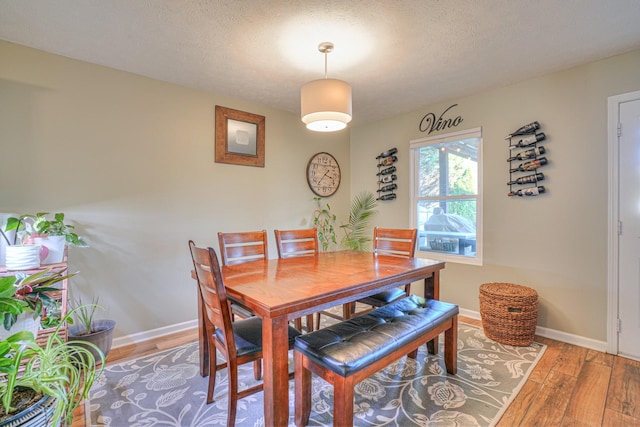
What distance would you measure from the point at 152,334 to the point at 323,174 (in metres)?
2.74

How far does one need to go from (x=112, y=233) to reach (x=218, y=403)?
1.73 metres

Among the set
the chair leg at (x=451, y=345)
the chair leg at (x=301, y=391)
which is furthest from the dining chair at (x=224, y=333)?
the chair leg at (x=451, y=345)

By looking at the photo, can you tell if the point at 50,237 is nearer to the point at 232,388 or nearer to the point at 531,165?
the point at 232,388

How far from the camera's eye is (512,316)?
2502 millimetres

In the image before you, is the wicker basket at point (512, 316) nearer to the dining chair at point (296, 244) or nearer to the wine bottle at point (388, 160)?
the dining chair at point (296, 244)

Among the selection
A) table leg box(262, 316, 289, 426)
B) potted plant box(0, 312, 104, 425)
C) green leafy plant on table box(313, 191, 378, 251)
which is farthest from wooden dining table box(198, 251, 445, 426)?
green leafy plant on table box(313, 191, 378, 251)

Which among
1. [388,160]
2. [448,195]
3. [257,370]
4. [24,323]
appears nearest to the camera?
[24,323]

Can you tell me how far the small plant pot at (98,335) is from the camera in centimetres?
212

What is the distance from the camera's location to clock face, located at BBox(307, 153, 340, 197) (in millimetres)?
3998

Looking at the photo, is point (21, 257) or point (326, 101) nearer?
point (21, 257)

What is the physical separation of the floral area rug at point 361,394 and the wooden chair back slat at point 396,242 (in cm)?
85

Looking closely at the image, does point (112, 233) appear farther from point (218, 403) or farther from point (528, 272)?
point (528, 272)

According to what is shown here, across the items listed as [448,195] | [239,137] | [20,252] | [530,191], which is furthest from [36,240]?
[530,191]

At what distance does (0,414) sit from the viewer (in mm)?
708
